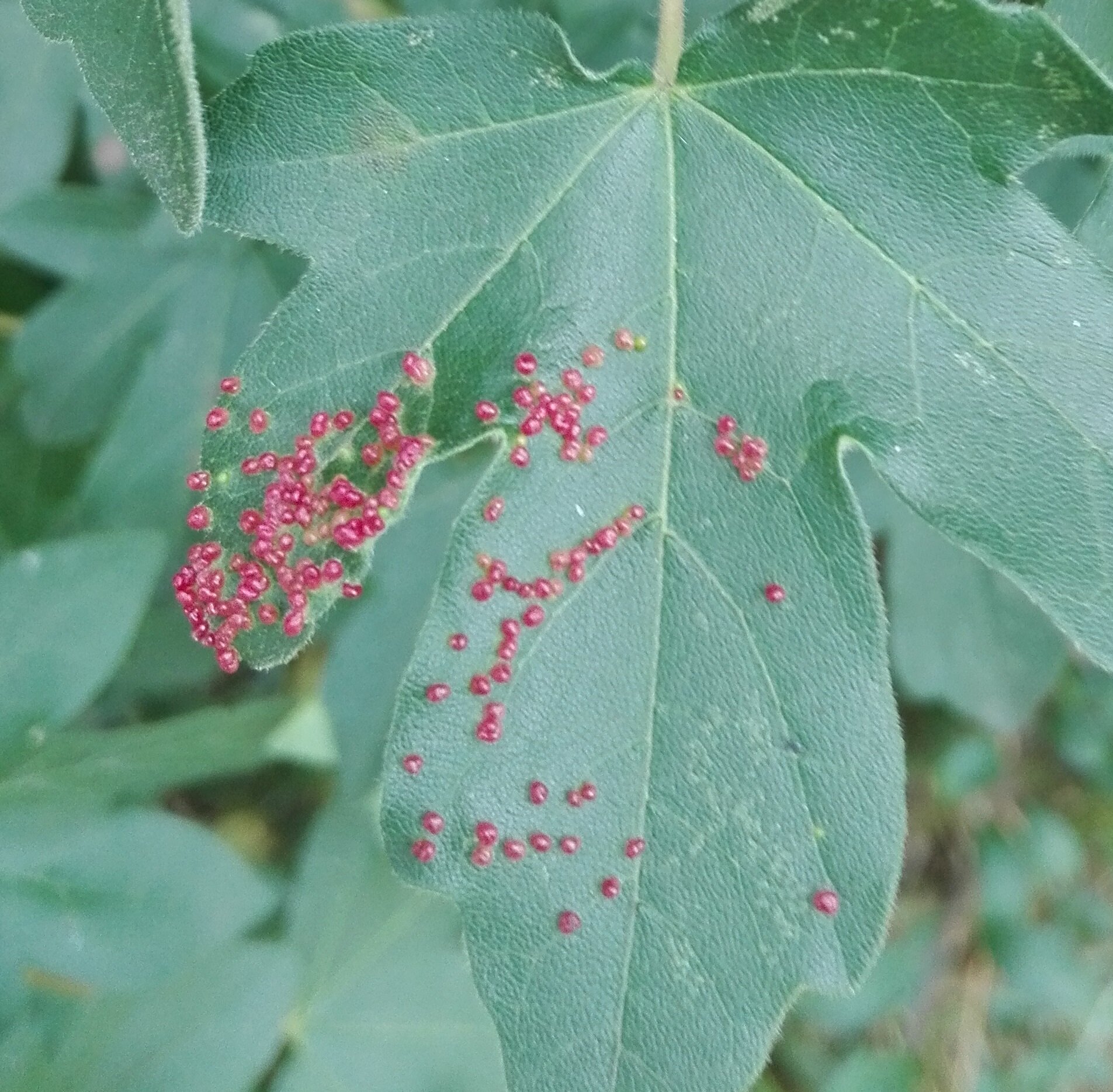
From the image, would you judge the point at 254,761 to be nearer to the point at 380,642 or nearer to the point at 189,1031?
the point at 380,642

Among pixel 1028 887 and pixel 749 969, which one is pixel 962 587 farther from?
pixel 749 969

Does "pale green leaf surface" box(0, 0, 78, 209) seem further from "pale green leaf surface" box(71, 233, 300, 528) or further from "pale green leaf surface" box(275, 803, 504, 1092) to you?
"pale green leaf surface" box(275, 803, 504, 1092)

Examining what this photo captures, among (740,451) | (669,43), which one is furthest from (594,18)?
(740,451)

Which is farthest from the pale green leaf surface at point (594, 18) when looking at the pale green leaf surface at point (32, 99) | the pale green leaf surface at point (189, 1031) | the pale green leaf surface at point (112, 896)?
the pale green leaf surface at point (189, 1031)

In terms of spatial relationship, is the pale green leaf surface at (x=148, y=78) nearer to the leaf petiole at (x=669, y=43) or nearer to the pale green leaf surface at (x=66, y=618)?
the leaf petiole at (x=669, y=43)

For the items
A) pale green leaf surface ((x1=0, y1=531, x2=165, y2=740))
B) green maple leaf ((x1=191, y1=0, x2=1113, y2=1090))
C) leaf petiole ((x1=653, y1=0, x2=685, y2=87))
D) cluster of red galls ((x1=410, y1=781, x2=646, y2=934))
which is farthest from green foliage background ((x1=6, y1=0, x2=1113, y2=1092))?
cluster of red galls ((x1=410, y1=781, x2=646, y2=934))

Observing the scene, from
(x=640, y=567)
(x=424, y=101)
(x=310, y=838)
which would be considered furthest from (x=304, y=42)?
(x=310, y=838)
